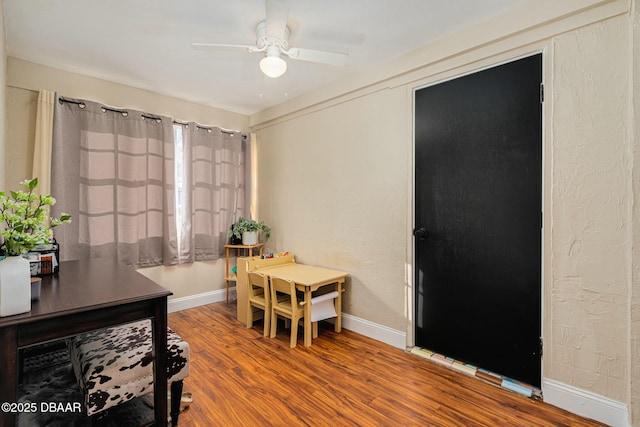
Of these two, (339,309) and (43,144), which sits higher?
(43,144)

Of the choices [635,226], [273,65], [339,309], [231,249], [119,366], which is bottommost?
[339,309]

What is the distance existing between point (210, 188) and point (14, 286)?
2668 millimetres

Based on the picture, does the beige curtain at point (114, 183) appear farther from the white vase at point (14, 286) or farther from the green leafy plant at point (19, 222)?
the white vase at point (14, 286)

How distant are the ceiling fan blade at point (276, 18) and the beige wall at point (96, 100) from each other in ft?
6.75

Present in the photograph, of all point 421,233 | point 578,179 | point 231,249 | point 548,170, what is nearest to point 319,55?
point 421,233

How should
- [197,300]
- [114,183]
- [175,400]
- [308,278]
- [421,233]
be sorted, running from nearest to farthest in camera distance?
[175,400]
[421,233]
[308,278]
[114,183]
[197,300]

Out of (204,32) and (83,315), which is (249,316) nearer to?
(83,315)

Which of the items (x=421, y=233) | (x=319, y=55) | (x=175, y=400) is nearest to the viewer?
(x=175, y=400)

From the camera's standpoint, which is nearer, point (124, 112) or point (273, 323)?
point (273, 323)

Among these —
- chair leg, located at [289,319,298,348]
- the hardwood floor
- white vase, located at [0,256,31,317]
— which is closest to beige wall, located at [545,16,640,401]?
the hardwood floor

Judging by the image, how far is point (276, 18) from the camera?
69.9 inches

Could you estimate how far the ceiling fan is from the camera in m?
1.76

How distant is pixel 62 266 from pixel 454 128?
9.73 ft

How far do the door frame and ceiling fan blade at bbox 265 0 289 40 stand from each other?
3.95 feet
